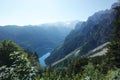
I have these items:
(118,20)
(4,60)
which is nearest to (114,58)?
(118,20)

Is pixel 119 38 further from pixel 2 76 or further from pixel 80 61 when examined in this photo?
pixel 80 61

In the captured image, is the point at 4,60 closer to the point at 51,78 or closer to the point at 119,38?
the point at 119,38

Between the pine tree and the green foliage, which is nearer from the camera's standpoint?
the green foliage

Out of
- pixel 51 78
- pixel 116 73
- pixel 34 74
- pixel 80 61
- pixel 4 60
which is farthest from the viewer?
pixel 80 61

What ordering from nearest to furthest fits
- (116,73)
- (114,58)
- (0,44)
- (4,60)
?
(116,73) → (114,58) → (4,60) → (0,44)

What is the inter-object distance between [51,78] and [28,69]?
2.10m

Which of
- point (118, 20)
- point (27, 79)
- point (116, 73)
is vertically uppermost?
point (118, 20)

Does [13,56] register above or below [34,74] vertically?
above

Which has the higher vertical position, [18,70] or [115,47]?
[115,47]

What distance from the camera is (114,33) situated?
46.7 metres

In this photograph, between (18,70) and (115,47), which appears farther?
(115,47)

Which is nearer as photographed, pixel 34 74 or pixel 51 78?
pixel 34 74

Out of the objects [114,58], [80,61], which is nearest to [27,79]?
[114,58]

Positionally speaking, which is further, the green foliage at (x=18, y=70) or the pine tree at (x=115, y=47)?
the pine tree at (x=115, y=47)
